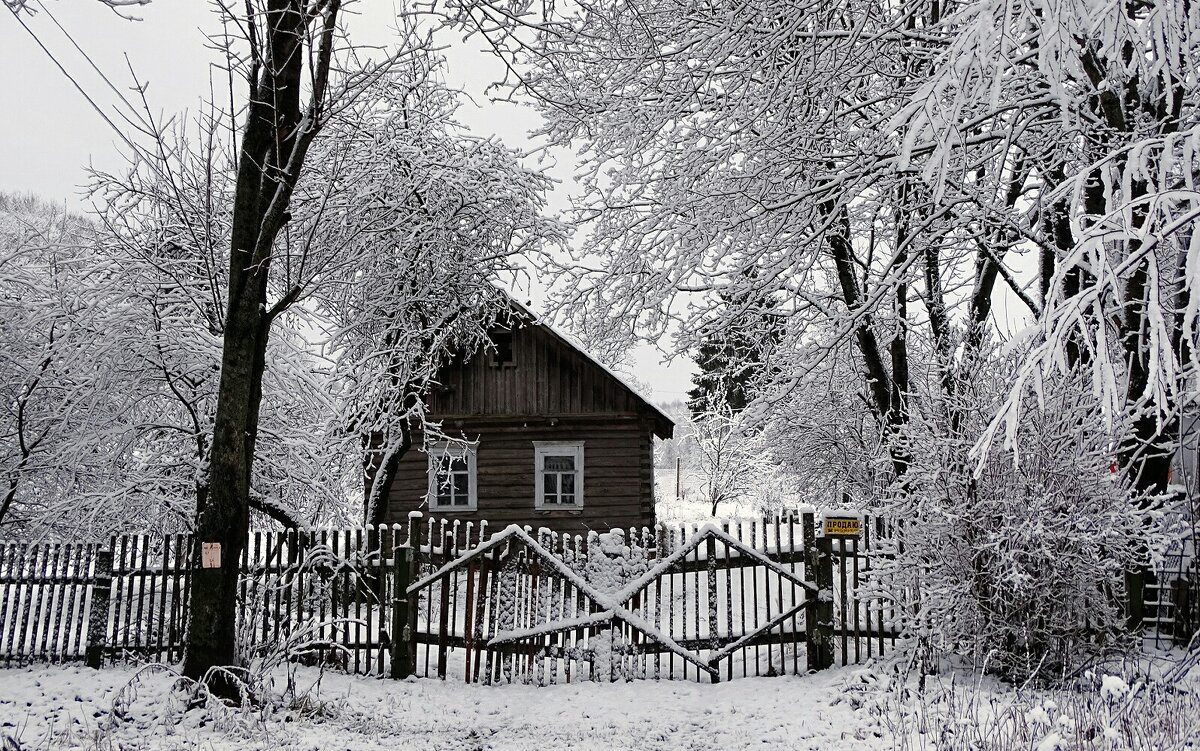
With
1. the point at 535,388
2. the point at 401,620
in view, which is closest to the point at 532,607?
the point at 401,620

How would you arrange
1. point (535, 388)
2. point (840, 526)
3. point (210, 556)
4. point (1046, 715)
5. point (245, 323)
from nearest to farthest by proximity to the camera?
point (1046, 715), point (210, 556), point (245, 323), point (840, 526), point (535, 388)

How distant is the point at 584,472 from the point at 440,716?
11195mm

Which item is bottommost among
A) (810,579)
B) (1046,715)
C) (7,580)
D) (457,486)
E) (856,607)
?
(1046,715)

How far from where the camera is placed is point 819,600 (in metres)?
8.35

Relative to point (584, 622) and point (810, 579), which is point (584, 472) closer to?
point (584, 622)

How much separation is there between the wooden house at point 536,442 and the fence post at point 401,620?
29.5 feet

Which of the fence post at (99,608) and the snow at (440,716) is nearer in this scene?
the snow at (440,716)

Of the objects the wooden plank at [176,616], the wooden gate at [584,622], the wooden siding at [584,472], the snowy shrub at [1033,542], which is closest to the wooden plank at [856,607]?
the wooden gate at [584,622]

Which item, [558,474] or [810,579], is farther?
[558,474]

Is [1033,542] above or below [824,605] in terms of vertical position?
above

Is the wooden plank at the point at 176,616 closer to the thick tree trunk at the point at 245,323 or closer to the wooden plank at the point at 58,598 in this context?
the wooden plank at the point at 58,598

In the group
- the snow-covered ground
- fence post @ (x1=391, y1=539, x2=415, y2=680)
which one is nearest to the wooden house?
fence post @ (x1=391, y1=539, x2=415, y2=680)

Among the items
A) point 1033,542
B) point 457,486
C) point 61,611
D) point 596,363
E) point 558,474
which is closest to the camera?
point 1033,542

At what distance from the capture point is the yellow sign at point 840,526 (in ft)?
27.5
